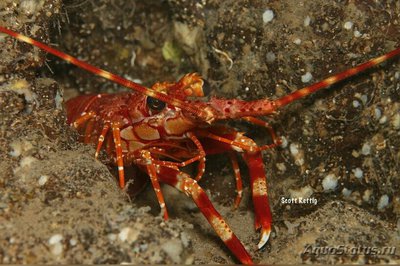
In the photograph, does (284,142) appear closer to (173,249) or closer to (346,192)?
(346,192)

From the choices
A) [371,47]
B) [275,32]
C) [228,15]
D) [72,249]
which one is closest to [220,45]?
[228,15]

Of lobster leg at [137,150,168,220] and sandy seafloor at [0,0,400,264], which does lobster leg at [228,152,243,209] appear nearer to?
sandy seafloor at [0,0,400,264]

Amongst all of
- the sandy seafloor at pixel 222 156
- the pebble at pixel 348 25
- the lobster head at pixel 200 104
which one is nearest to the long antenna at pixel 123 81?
the lobster head at pixel 200 104

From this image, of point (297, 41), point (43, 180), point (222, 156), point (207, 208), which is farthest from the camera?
point (222, 156)

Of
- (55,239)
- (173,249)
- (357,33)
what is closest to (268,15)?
(357,33)

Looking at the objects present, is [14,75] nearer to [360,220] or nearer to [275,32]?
[275,32]

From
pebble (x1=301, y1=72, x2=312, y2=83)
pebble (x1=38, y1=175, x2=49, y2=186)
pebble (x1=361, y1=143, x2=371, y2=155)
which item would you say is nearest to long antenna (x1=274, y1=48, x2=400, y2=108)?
pebble (x1=301, y1=72, x2=312, y2=83)

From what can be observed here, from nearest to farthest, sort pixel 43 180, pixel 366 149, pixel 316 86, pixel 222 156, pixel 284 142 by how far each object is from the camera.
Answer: pixel 43 180
pixel 316 86
pixel 366 149
pixel 284 142
pixel 222 156
